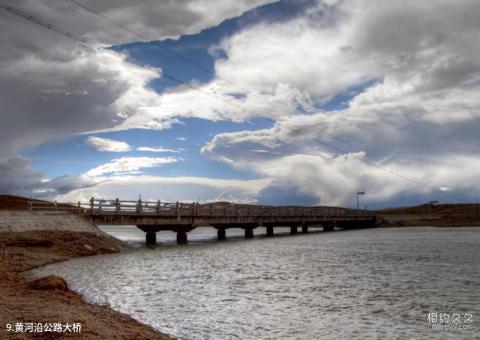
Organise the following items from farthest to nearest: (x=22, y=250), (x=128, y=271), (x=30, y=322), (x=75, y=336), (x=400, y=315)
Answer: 1. (x=22, y=250)
2. (x=128, y=271)
3. (x=400, y=315)
4. (x=30, y=322)
5. (x=75, y=336)

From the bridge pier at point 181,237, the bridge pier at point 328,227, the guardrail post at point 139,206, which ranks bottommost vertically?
the bridge pier at point 328,227

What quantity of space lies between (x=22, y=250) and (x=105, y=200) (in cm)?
1320

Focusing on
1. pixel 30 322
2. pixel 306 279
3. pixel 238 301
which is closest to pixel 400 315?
pixel 238 301

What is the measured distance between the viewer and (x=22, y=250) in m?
25.3

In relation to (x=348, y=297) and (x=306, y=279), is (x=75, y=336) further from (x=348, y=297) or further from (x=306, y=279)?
(x=306, y=279)

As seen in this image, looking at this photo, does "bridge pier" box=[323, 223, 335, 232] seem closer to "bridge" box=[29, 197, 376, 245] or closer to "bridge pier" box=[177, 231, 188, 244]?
"bridge" box=[29, 197, 376, 245]

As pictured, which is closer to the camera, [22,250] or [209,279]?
[209,279]

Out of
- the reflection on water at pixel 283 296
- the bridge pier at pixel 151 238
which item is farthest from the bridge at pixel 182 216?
the reflection on water at pixel 283 296

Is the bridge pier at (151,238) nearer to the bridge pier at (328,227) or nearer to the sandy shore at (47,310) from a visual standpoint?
the sandy shore at (47,310)

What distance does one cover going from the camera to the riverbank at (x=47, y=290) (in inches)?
385

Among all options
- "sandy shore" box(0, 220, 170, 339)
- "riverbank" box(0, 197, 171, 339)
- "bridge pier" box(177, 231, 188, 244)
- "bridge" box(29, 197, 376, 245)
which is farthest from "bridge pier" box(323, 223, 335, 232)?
"sandy shore" box(0, 220, 170, 339)

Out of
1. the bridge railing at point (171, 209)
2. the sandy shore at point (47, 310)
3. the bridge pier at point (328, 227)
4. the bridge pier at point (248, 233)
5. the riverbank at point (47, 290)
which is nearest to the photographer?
the sandy shore at point (47, 310)

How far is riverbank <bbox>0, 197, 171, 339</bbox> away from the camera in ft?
32.1

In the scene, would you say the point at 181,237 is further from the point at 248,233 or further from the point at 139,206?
the point at 248,233
